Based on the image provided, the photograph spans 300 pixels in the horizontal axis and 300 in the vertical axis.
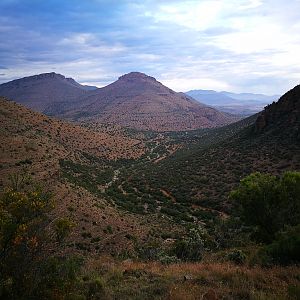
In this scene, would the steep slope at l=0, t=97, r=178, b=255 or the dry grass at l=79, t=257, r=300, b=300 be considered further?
the steep slope at l=0, t=97, r=178, b=255

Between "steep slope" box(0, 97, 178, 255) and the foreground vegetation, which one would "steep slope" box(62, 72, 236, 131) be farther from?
the foreground vegetation

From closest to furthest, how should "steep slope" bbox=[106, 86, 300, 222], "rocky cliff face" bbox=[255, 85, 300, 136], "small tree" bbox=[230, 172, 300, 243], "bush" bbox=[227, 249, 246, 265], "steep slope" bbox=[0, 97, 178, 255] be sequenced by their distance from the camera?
"bush" bbox=[227, 249, 246, 265]
"small tree" bbox=[230, 172, 300, 243]
"steep slope" bbox=[0, 97, 178, 255]
"steep slope" bbox=[106, 86, 300, 222]
"rocky cliff face" bbox=[255, 85, 300, 136]

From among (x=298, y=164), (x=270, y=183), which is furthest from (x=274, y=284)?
(x=298, y=164)

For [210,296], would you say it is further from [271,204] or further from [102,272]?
[271,204]

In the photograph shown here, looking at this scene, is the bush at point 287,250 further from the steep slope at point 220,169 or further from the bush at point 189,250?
the steep slope at point 220,169

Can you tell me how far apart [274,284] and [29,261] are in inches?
227

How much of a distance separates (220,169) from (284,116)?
40.4 feet

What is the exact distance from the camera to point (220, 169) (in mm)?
41656

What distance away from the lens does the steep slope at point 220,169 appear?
34.0 m

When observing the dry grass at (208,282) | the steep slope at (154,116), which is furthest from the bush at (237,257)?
the steep slope at (154,116)

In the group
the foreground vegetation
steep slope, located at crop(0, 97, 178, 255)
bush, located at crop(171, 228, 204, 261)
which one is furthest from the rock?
bush, located at crop(171, 228, 204, 261)

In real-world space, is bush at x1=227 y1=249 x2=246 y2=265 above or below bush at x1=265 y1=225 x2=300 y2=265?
below

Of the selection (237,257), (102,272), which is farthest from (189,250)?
(102,272)

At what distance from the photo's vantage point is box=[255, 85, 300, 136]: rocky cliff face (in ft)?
141
